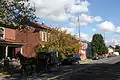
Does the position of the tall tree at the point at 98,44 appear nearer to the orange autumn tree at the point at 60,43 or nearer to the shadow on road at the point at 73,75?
the orange autumn tree at the point at 60,43

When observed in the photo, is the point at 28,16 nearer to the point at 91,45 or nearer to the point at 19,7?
the point at 19,7

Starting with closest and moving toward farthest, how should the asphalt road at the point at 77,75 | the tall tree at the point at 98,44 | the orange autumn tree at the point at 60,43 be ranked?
1. the asphalt road at the point at 77,75
2. the orange autumn tree at the point at 60,43
3. the tall tree at the point at 98,44

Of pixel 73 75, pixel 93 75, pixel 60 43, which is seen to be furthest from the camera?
pixel 60 43

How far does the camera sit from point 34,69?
26.8 meters

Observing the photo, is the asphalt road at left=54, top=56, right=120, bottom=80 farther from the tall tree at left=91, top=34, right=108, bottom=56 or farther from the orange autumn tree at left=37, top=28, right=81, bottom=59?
the tall tree at left=91, top=34, right=108, bottom=56

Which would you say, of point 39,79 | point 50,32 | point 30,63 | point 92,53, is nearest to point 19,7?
point 30,63

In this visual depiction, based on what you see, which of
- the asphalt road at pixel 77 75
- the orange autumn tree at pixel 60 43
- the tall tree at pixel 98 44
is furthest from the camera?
the tall tree at pixel 98 44

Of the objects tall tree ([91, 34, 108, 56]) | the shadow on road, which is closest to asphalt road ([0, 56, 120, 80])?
the shadow on road

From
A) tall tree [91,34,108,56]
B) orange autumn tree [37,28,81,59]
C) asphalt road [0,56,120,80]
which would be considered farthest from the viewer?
tall tree [91,34,108,56]

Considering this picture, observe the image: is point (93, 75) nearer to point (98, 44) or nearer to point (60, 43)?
point (60, 43)

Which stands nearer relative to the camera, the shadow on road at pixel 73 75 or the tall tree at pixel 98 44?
the shadow on road at pixel 73 75

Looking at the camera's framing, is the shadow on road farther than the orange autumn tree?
No

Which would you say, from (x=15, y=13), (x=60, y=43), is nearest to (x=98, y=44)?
(x=60, y=43)

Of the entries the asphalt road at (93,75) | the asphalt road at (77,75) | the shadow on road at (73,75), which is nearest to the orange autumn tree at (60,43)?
the asphalt road at (77,75)
